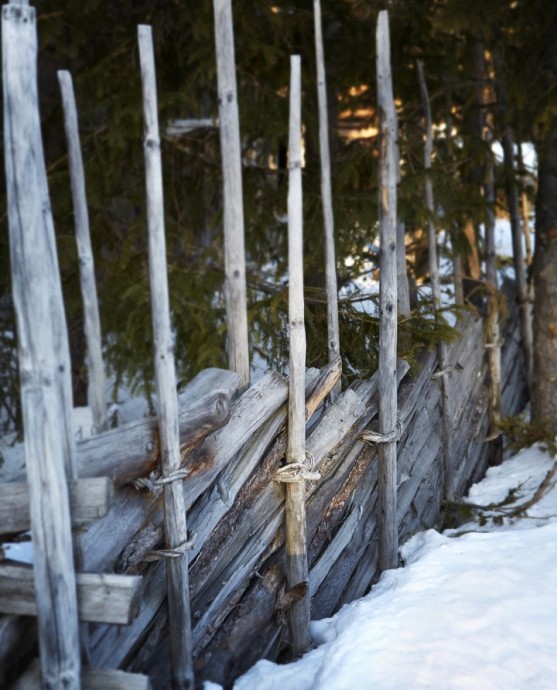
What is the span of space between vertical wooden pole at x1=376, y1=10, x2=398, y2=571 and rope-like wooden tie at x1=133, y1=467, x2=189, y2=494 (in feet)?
4.93

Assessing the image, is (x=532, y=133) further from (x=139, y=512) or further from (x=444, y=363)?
(x=139, y=512)

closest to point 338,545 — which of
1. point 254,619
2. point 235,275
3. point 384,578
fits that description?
point 384,578

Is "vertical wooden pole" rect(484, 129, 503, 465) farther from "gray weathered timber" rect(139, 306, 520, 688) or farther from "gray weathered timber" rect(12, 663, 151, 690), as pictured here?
"gray weathered timber" rect(12, 663, 151, 690)

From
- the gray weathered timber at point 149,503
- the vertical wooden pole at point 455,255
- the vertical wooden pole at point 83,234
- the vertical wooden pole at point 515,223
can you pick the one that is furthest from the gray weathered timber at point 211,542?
the vertical wooden pole at point 515,223

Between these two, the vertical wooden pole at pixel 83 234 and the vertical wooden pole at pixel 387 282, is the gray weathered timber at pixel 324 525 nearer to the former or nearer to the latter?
the vertical wooden pole at pixel 387 282

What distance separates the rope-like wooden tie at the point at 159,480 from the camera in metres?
2.77

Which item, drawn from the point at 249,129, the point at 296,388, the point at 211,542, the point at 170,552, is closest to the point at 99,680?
the point at 170,552

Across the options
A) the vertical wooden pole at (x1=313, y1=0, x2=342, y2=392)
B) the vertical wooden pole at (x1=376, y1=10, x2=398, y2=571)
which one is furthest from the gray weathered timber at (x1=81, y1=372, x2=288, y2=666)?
the vertical wooden pole at (x1=376, y1=10, x2=398, y2=571)

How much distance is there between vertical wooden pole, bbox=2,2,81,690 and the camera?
230 cm

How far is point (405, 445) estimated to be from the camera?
4.59 meters

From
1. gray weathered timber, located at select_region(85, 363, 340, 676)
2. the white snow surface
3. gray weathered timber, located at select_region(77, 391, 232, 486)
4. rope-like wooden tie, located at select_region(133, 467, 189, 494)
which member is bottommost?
the white snow surface

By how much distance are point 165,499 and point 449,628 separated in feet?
4.20

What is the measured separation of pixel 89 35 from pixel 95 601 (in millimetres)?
4751

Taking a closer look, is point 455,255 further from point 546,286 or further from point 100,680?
point 100,680
